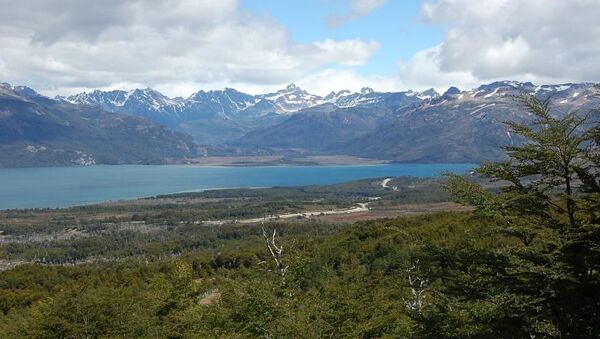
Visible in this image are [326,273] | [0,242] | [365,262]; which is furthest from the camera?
[0,242]

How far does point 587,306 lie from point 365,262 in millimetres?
47638

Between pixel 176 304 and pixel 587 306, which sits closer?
pixel 587 306

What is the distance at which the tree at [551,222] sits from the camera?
966cm

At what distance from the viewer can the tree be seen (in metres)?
9.66

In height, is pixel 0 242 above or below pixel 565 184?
below

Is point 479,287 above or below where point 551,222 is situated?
below

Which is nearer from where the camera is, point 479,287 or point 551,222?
point 551,222

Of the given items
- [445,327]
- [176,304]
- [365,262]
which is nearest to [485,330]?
[445,327]

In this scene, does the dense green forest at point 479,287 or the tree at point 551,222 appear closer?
the tree at point 551,222

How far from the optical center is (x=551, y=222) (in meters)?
10.6

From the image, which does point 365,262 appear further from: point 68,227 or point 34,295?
point 68,227

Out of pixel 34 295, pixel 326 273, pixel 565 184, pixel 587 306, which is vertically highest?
pixel 565 184

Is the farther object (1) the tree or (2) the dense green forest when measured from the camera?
(2) the dense green forest

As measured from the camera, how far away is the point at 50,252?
120 metres
